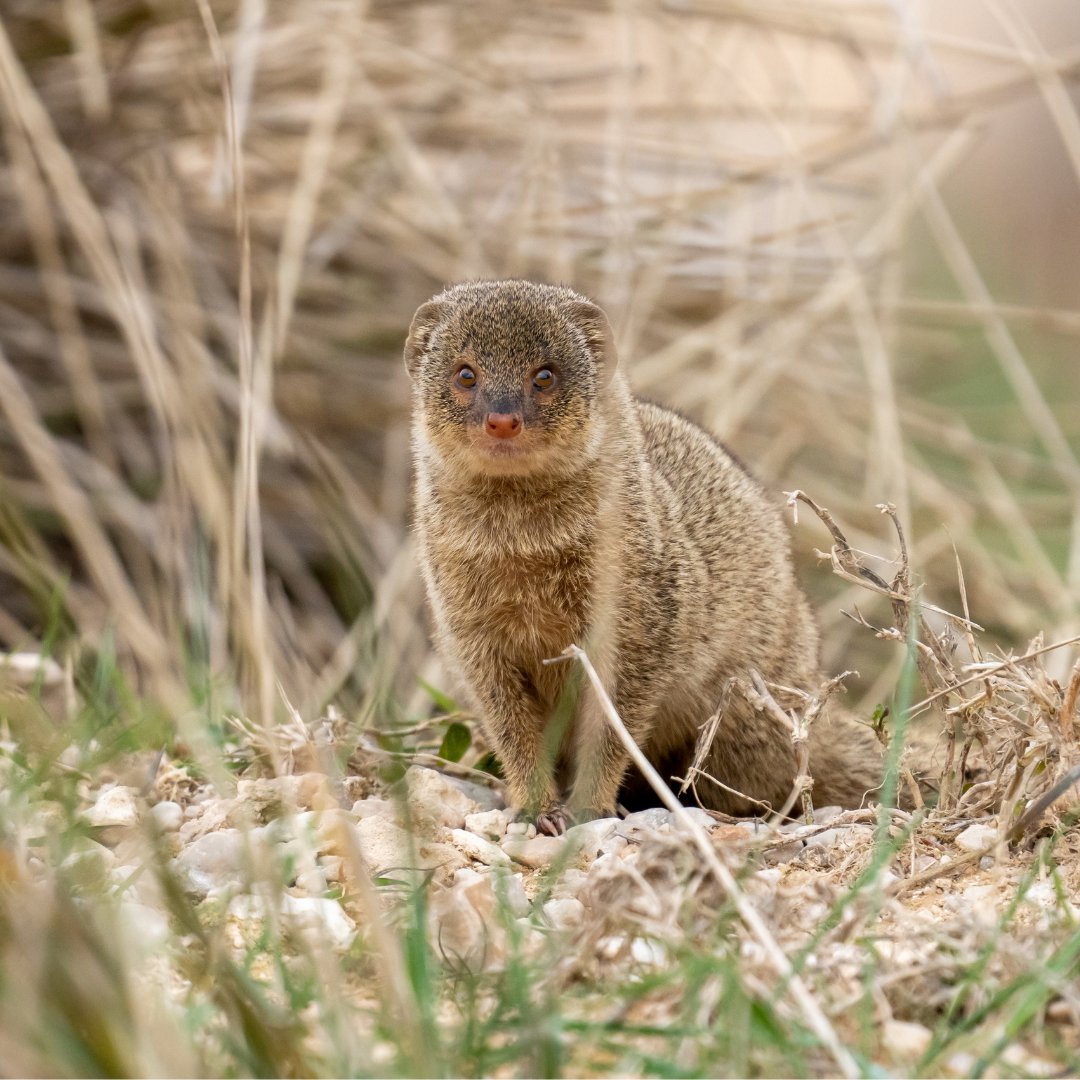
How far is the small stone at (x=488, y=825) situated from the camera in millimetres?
2234

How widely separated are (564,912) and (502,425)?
3.09ft

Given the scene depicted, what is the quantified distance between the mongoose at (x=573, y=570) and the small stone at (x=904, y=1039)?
0.92m

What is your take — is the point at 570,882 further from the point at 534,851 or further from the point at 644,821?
the point at 644,821

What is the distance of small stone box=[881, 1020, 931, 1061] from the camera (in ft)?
4.50

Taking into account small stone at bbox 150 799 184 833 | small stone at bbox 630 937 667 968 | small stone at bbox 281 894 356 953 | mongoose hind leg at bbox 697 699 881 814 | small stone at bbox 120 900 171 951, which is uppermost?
small stone at bbox 120 900 171 951

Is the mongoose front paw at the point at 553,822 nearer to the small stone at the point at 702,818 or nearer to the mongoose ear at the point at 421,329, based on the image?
the small stone at the point at 702,818

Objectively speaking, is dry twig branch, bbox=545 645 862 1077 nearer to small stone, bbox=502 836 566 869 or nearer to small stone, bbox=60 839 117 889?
small stone, bbox=502 836 566 869

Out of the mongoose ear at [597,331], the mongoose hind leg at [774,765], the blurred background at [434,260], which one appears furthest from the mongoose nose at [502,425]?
the blurred background at [434,260]

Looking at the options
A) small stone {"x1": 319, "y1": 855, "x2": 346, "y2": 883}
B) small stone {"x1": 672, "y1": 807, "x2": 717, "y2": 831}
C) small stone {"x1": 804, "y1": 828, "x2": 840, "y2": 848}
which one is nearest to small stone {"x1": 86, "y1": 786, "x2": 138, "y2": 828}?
small stone {"x1": 319, "y1": 855, "x2": 346, "y2": 883}

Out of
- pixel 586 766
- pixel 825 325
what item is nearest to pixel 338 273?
pixel 825 325

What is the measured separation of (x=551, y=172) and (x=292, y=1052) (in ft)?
11.3

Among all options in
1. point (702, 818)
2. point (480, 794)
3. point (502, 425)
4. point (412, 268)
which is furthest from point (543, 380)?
point (412, 268)

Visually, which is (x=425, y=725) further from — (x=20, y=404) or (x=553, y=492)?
(x=20, y=404)

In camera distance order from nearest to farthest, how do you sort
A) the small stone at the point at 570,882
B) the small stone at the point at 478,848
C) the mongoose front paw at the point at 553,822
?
the small stone at the point at 570,882
the small stone at the point at 478,848
the mongoose front paw at the point at 553,822
